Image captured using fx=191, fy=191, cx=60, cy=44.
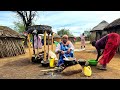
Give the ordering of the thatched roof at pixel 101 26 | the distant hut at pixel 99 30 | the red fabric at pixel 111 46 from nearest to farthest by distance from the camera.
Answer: the red fabric at pixel 111 46 < the distant hut at pixel 99 30 < the thatched roof at pixel 101 26

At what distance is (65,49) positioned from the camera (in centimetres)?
708

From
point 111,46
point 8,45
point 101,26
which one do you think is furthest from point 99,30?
point 111,46

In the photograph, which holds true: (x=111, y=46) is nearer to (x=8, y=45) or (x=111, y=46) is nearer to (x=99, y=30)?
(x=8, y=45)

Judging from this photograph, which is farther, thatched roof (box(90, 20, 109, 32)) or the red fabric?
thatched roof (box(90, 20, 109, 32))

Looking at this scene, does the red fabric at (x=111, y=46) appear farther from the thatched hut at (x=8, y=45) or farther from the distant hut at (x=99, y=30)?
the distant hut at (x=99, y=30)

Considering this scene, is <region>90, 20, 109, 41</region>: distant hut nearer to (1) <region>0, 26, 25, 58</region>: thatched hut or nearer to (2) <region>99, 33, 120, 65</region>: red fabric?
(1) <region>0, 26, 25, 58</region>: thatched hut

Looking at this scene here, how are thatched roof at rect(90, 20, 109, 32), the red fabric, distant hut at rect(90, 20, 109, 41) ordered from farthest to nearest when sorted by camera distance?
thatched roof at rect(90, 20, 109, 32), distant hut at rect(90, 20, 109, 41), the red fabric

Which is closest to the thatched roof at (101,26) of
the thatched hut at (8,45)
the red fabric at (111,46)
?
the thatched hut at (8,45)

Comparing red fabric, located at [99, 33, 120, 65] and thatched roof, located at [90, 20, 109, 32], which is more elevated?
thatched roof, located at [90, 20, 109, 32]

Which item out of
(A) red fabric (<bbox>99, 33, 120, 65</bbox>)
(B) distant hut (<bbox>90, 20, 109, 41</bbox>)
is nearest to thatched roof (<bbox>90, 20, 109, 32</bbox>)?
(B) distant hut (<bbox>90, 20, 109, 41</bbox>)
